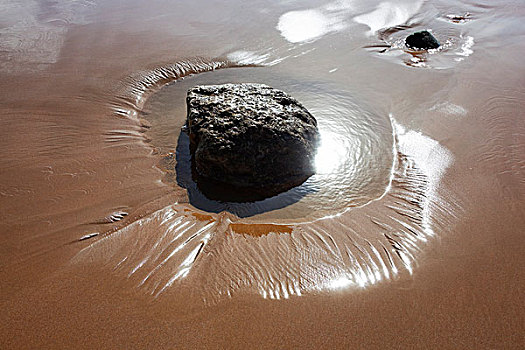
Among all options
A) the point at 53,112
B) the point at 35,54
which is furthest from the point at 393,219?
the point at 35,54

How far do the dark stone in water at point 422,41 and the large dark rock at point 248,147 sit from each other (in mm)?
4575

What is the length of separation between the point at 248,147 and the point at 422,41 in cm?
540

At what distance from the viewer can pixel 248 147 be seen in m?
3.12

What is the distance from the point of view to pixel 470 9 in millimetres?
8344

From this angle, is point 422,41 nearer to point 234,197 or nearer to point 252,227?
point 234,197

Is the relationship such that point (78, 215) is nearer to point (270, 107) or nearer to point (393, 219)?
point (270, 107)

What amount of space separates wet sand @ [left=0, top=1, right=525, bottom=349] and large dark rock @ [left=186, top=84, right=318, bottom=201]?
355mm

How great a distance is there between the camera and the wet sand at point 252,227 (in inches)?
81.1

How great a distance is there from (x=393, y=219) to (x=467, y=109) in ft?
8.89

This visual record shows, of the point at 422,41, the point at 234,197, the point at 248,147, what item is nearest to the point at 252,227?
the point at 234,197

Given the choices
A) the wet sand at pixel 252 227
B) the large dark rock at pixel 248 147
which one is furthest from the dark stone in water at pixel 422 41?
the large dark rock at pixel 248 147

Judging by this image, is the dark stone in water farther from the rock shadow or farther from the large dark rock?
the rock shadow

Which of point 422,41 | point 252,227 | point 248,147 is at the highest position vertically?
point 248,147

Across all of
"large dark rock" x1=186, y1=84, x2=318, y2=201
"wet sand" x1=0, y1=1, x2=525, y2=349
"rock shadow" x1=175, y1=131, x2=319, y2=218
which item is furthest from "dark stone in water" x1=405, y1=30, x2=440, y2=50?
"rock shadow" x1=175, y1=131, x2=319, y2=218
